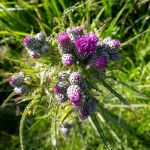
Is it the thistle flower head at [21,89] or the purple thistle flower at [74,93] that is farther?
the thistle flower head at [21,89]

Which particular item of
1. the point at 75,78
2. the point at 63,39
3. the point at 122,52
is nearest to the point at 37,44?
the point at 63,39

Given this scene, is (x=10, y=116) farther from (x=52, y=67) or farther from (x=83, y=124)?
(x=52, y=67)

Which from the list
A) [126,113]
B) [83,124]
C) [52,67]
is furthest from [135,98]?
[52,67]

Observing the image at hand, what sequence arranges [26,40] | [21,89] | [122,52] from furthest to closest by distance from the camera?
[122,52], [21,89], [26,40]

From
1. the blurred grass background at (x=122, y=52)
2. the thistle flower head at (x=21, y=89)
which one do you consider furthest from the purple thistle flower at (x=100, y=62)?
the blurred grass background at (x=122, y=52)

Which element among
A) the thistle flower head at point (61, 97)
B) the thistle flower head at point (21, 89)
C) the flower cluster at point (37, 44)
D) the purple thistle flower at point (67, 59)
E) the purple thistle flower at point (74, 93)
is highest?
the flower cluster at point (37, 44)

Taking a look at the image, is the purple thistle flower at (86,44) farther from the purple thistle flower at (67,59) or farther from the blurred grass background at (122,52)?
the blurred grass background at (122,52)

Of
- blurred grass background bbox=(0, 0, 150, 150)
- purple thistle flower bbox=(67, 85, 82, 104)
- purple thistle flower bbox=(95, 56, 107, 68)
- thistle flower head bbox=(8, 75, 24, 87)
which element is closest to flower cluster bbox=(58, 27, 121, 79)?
purple thistle flower bbox=(95, 56, 107, 68)

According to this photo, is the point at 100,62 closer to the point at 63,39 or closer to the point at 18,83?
the point at 63,39

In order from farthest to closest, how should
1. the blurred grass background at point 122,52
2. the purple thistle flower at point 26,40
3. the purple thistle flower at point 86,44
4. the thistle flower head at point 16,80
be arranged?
the blurred grass background at point 122,52 < the thistle flower head at point 16,80 < the purple thistle flower at point 26,40 < the purple thistle flower at point 86,44
